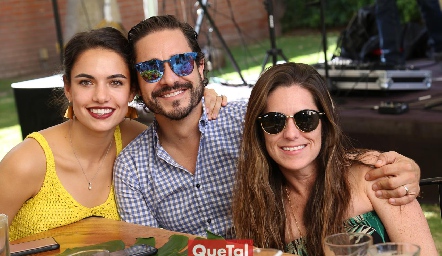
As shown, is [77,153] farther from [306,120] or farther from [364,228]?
[364,228]

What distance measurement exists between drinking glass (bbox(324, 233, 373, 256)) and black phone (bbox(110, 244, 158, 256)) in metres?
0.67

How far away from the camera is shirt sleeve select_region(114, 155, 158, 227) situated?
2.96 meters

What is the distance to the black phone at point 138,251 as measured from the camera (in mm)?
2215

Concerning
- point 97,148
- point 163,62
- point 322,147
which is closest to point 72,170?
point 97,148

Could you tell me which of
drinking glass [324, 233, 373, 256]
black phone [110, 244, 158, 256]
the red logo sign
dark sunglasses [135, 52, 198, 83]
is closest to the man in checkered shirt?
dark sunglasses [135, 52, 198, 83]

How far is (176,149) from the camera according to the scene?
10.0 feet

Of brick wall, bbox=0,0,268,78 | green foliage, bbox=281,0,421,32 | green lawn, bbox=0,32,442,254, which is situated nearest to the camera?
green lawn, bbox=0,32,442,254

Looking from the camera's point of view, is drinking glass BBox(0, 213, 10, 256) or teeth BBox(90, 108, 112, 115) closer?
drinking glass BBox(0, 213, 10, 256)

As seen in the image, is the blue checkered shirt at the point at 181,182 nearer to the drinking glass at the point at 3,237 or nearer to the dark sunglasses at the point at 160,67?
the dark sunglasses at the point at 160,67

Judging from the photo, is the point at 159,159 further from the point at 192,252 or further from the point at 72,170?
the point at 192,252

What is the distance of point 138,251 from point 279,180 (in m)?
0.61

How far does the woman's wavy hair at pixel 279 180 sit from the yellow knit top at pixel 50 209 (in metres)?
0.62

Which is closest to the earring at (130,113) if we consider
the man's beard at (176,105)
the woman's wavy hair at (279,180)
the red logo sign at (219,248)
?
the man's beard at (176,105)

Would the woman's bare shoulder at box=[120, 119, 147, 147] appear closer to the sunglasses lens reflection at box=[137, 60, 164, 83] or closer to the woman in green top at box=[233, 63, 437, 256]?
the sunglasses lens reflection at box=[137, 60, 164, 83]
